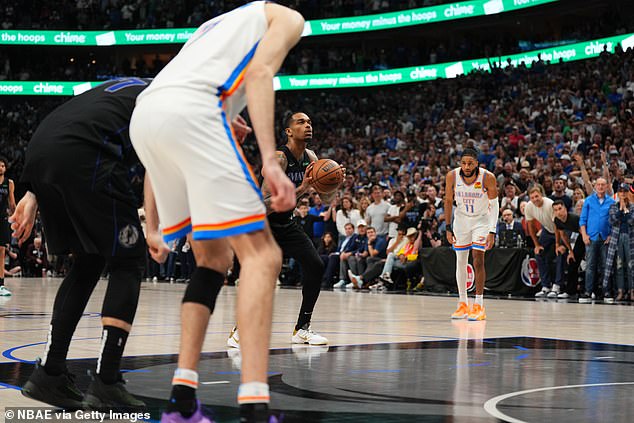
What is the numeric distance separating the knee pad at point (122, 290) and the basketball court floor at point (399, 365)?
0.46 m

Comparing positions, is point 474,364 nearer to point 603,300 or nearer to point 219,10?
point 603,300

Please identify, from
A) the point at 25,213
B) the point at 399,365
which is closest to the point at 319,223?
the point at 399,365

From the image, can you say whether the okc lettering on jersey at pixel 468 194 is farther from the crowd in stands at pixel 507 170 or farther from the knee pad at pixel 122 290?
the knee pad at pixel 122 290

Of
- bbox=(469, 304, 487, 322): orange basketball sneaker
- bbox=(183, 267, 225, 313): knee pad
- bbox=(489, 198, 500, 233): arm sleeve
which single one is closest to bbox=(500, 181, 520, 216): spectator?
bbox=(489, 198, 500, 233): arm sleeve

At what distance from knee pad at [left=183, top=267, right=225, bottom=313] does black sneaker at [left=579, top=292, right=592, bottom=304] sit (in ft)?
38.1

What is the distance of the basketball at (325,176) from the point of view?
23.1 feet

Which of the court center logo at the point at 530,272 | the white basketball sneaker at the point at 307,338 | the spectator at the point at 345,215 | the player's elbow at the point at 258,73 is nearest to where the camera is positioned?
the player's elbow at the point at 258,73

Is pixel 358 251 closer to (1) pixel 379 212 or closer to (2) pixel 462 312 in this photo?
(1) pixel 379 212

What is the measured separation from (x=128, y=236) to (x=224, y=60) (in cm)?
109

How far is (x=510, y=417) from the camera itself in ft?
13.1

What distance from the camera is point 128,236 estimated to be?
13.6 ft

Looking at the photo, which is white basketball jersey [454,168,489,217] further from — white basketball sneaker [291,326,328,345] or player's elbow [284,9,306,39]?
player's elbow [284,9,306,39]

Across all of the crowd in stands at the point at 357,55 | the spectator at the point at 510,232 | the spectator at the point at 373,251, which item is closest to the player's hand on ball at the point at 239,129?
the spectator at the point at 510,232

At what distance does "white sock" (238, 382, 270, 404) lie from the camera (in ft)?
10.1
